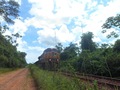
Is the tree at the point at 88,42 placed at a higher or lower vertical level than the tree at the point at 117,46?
higher

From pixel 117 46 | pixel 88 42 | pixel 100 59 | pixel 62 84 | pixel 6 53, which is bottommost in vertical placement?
pixel 62 84

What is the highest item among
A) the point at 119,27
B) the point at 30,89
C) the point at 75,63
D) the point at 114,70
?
the point at 119,27

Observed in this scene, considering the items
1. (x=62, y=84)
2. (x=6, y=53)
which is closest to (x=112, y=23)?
(x=62, y=84)

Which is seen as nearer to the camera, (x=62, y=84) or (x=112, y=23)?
(x=62, y=84)

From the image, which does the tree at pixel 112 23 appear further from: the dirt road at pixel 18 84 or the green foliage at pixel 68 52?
the green foliage at pixel 68 52

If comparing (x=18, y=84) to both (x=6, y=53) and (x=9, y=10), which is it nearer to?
(x=9, y=10)

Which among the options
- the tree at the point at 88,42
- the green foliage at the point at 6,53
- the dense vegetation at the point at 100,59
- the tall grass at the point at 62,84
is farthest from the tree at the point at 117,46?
the green foliage at the point at 6,53

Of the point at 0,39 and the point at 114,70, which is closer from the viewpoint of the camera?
the point at 114,70

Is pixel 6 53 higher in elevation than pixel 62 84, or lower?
higher

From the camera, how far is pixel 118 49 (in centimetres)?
2467

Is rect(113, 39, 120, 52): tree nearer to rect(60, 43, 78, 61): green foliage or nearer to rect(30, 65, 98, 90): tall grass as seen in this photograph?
rect(30, 65, 98, 90): tall grass

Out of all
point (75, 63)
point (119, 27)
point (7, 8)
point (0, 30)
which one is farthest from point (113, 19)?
point (0, 30)

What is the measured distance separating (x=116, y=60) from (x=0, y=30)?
2637 centimetres

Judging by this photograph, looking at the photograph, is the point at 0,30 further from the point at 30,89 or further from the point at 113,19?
the point at 30,89
